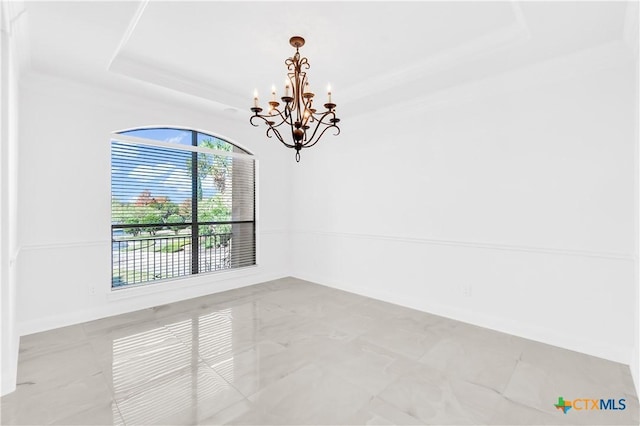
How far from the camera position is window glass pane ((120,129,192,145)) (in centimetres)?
402

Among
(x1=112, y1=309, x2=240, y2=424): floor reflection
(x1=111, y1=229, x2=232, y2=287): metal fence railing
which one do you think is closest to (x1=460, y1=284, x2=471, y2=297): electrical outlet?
(x1=112, y1=309, x2=240, y2=424): floor reflection

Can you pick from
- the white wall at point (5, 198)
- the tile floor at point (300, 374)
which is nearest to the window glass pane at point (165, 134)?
the white wall at point (5, 198)

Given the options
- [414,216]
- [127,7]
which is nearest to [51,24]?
[127,7]

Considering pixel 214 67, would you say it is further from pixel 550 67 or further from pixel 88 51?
pixel 550 67

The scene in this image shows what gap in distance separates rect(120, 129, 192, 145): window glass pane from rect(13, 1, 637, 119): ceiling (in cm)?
54

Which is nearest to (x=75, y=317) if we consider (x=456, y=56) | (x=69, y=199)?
(x=69, y=199)

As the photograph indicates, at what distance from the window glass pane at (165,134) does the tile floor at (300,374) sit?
229 centimetres

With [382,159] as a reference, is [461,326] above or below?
below

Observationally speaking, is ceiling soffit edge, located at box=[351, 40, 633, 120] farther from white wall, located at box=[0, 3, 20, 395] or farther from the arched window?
white wall, located at box=[0, 3, 20, 395]

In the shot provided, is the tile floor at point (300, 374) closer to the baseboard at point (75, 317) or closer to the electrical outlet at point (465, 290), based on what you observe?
the baseboard at point (75, 317)

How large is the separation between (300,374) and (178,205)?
3.05m

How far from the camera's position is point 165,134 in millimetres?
4246

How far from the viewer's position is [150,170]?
13.6 feet

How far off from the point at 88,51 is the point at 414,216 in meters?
3.85
